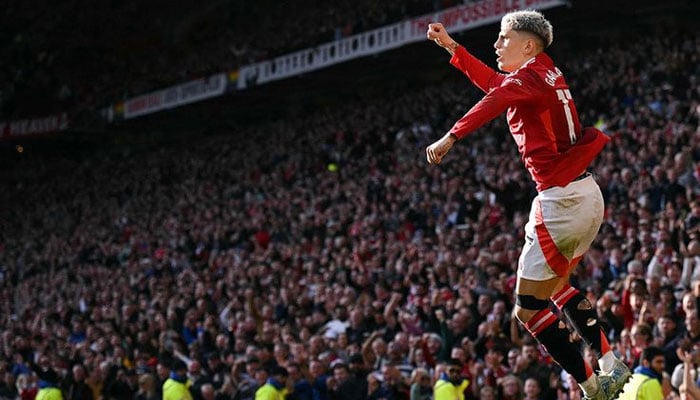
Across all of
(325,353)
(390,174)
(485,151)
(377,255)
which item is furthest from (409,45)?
(325,353)

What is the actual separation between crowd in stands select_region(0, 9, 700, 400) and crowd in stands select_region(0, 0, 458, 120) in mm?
3376

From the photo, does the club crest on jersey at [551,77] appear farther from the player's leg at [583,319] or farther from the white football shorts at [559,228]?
the player's leg at [583,319]

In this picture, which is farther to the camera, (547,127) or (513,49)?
→ (513,49)

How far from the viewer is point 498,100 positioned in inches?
220

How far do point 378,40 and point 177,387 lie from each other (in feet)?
47.7

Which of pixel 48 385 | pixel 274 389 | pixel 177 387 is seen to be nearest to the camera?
pixel 274 389

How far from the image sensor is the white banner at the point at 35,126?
36.4 m

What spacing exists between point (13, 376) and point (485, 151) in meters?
8.89

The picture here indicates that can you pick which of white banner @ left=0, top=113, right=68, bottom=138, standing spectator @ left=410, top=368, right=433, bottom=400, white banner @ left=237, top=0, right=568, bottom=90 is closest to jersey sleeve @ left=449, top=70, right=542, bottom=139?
standing spectator @ left=410, top=368, right=433, bottom=400

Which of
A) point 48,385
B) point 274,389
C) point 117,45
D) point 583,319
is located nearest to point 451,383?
point 274,389

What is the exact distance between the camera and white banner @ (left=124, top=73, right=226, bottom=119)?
31.6 metres

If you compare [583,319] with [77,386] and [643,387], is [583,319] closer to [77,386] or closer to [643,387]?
[643,387]

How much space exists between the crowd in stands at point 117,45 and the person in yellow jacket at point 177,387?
18.8 m

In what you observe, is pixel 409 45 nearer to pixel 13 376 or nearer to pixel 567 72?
pixel 567 72
